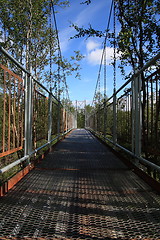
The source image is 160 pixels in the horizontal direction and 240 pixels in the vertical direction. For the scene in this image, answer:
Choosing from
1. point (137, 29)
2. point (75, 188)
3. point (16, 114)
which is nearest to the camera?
point (75, 188)

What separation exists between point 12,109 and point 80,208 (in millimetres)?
1024

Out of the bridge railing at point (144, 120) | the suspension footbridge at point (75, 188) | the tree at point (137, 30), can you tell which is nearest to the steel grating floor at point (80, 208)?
the suspension footbridge at point (75, 188)

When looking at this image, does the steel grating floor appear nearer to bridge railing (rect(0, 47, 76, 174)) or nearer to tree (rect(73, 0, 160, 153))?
bridge railing (rect(0, 47, 76, 174))

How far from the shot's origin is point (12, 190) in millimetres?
1461

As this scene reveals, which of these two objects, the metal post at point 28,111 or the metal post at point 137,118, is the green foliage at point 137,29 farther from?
the metal post at point 28,111

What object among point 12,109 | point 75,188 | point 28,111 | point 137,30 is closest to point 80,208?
point 75,188

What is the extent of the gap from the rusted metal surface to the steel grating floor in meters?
0.32

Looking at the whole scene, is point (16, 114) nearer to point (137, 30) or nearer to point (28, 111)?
point (28, 111)

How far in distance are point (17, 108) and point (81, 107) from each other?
30183 millimetres

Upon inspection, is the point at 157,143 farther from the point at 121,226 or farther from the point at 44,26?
the point at 44,26

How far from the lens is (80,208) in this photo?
1.19 metres

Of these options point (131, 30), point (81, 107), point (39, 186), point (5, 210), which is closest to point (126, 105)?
point (131, 30)

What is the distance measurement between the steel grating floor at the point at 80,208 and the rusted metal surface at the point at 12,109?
0.32 meters

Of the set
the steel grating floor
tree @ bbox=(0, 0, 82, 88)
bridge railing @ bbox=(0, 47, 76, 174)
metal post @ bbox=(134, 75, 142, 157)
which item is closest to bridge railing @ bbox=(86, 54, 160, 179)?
metal post @ bbox=(134, 75, 142, 157)
